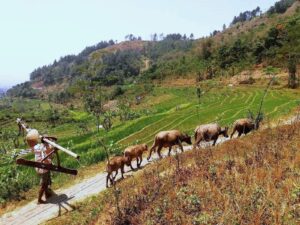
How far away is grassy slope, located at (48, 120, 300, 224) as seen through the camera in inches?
355

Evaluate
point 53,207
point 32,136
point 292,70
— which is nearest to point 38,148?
point 32,136

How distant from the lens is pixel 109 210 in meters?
12.3

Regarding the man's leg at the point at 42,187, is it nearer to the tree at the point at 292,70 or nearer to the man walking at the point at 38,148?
the man walking at the point at 38,148

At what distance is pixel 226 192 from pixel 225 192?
0.19 feet

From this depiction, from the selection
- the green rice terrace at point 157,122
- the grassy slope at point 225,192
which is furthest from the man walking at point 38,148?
the grassy slope at point 225,192

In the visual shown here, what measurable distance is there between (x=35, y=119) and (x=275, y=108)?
9240cm

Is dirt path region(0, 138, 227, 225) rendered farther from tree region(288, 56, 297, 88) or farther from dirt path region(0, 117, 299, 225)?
tree region(288, 56, 297, 88)

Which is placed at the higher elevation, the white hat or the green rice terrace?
the white hat

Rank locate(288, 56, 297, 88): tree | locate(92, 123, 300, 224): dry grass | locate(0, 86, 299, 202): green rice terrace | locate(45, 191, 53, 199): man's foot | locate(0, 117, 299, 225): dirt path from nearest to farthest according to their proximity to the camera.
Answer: locate(92, 123, 300, 224): dry grass
locate(0, 117, 299, 225): dirt path
locate(45, 191, 53, 199): man's foot
locate(0, 86, 299, 202): green rice terrace
locate(288, 56, 297, 88): tree

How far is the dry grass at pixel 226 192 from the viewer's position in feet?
29.6

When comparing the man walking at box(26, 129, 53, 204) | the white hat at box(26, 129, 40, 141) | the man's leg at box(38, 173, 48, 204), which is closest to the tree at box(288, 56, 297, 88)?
the man's leg at box(38, 173, 48, 204)

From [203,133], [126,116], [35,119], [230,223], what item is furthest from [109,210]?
[35,119]

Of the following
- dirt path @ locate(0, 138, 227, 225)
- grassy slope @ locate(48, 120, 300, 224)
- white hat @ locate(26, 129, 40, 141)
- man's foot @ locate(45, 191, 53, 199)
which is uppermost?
white hat @ locate(26, 129, 40, 141)

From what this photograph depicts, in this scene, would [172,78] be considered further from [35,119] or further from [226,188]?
[226,188]
